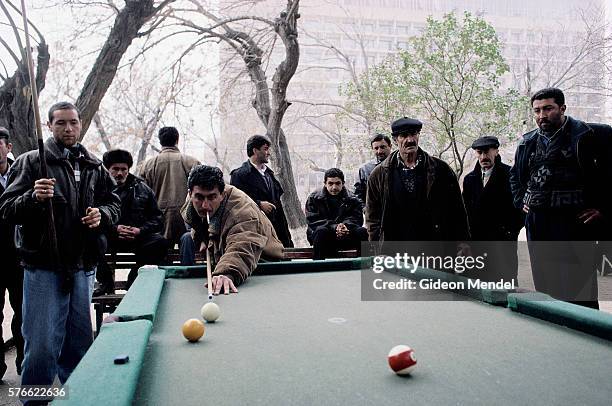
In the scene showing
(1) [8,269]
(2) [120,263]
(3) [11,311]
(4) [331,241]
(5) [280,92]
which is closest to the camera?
(1) [8,269]

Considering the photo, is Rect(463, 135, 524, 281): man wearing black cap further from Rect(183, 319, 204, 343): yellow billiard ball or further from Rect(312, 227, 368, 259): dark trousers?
Rect(183, 319, 204, 343): yellow billiard ball

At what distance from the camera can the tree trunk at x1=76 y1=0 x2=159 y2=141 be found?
688 centimetres

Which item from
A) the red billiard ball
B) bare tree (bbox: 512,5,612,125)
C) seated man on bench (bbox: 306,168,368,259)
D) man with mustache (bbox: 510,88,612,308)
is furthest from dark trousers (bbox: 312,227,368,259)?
bare tree (bbox: 512,5,612,125)

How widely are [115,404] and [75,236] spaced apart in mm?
2095

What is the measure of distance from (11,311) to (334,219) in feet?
15.1

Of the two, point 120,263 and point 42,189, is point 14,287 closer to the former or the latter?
point 120,263

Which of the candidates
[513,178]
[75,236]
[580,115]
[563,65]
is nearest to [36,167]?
[75,236]

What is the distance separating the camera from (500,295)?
8.50 feet

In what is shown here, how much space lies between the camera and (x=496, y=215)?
539 centimetres

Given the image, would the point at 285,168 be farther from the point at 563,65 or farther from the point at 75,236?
the point at 563,65

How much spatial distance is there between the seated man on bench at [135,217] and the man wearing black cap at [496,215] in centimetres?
321

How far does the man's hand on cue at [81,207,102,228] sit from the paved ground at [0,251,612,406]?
1.32m

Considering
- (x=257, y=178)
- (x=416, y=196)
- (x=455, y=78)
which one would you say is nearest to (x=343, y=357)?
(x=416, y=196)

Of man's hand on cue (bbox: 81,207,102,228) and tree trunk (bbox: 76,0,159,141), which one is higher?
tree trunk (bbox: 76,0,159,141)
